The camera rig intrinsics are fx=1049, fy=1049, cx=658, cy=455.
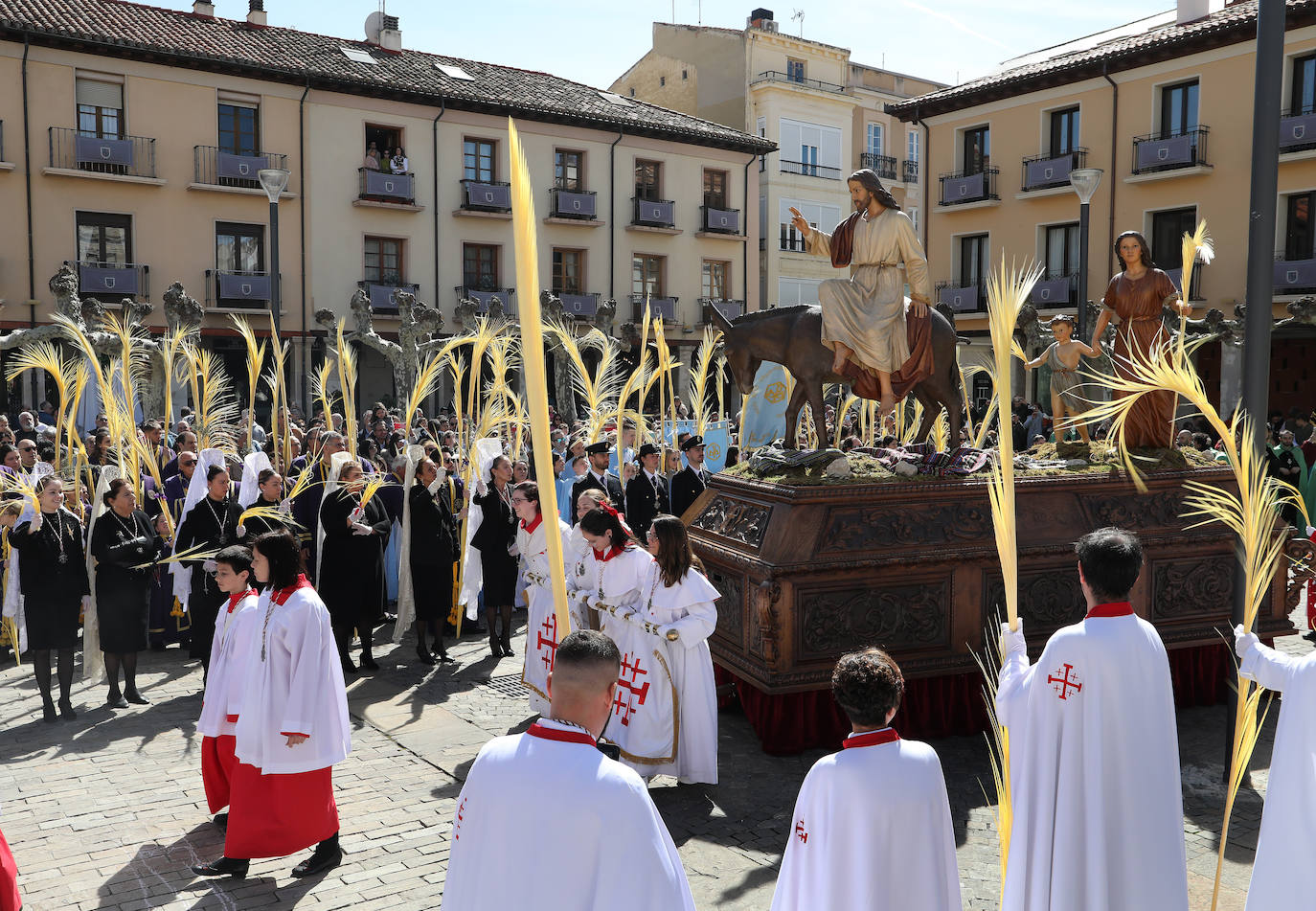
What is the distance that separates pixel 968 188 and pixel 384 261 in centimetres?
1531

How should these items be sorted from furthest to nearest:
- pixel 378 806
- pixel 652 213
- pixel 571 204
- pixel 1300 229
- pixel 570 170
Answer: pixel 652 213 < pixel 570 170 < pixel 571 204 < pixel 1300 229 < pixel 378 806

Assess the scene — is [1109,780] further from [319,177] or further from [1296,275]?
[319,177]

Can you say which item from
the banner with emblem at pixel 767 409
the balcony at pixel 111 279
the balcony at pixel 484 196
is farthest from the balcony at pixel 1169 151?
the balcony at pixel 111 279

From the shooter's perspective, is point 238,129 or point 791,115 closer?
point 238,129

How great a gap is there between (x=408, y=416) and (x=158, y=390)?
24.2 feet

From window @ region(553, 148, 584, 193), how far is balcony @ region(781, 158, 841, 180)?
28.6 feet

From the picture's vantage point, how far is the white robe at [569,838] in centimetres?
243

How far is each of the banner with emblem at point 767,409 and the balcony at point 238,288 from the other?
15297 mm

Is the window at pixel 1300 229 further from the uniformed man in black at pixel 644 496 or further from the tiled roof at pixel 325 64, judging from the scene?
the uniformed man in black at pixel 644 496

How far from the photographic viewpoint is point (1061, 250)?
85.0ft

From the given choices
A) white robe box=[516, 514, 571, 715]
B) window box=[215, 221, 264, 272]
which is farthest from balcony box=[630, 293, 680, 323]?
white robe box=[516, 514, 571, 715]

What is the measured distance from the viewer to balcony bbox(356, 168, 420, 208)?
86.0 ft

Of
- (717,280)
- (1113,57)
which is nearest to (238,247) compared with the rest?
(717,280)

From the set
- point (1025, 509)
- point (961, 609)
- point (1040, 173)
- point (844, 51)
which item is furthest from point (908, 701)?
point (844, 51)
